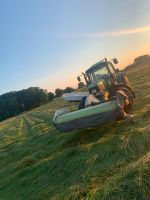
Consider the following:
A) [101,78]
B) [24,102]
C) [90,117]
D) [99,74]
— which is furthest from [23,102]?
[90,117]

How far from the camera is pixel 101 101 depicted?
535 inches

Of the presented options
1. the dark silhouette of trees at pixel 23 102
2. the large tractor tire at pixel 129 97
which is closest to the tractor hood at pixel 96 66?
the large tractor tire at pixel 129 97

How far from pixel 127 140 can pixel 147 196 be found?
3755mm

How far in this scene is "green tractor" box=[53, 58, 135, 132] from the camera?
11.7 meters

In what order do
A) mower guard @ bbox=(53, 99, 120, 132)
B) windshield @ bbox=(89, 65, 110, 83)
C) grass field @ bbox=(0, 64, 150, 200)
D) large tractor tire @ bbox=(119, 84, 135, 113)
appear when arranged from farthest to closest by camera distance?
windshield @ bbox=(89, 65, 110, 83)
large tractor tire @ bbox=(119, 84, 135, 113)
mower guard @ bbox=(53, 99, 120, 132)
grass field @ bbox=(0, 64, 150, 200)

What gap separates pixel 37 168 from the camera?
10414 millimetres

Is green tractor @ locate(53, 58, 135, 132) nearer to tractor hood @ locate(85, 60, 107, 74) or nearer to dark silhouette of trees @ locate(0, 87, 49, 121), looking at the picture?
tractor hood @ locate(85, 60, 107, 74)

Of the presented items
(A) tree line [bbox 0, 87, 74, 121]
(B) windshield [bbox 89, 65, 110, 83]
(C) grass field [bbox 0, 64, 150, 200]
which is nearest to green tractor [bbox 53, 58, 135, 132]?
(B) windshield [bbox 89, 65, 110, 83]

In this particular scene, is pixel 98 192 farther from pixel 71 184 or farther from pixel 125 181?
pixel 71 184

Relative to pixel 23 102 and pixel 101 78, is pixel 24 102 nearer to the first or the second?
pixel 23 102

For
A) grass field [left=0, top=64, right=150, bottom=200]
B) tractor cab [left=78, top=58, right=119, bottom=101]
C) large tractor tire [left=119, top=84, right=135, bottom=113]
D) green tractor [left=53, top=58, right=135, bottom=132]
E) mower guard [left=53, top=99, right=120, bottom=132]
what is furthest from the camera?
tractor cab [left=78, top=58, right=119, bottom=101]

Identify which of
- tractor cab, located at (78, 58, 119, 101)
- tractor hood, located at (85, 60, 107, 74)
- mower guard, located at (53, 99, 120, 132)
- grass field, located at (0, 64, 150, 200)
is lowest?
grass field, located at (0, 64, 150, 200)

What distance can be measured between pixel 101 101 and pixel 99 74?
2764 millimetres

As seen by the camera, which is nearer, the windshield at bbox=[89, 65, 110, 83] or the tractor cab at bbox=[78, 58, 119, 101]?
the tractor cab at bbox=[78, 58, 119, 101]
